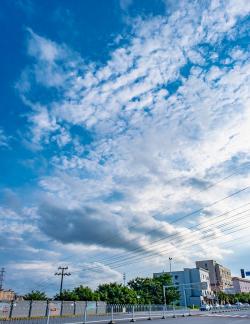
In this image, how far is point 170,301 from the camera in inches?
3083

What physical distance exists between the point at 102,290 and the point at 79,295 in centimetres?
689

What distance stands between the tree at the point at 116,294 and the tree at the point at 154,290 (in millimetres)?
7712

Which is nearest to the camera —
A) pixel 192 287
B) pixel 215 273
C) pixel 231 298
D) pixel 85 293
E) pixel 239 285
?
pixel 85 293

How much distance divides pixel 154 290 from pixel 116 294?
15.4 metres

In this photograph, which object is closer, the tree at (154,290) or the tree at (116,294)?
the tree at (116,294)

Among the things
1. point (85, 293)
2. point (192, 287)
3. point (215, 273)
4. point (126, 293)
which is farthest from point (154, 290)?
point (215, 273)

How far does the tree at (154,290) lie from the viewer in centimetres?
7641

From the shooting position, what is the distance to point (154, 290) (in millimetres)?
78062

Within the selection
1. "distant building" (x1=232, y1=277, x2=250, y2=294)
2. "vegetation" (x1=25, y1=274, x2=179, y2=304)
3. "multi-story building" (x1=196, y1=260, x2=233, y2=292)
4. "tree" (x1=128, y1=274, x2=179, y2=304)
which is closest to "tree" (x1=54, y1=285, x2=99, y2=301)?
"vegetation" (x1=25, y1=274, x2=179, y2=304)

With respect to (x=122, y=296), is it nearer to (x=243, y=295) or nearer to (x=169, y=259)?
(x=169, y=259)

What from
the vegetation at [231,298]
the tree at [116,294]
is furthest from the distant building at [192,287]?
the tree at [116,294]

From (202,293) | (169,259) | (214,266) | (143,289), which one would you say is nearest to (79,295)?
(143,289)

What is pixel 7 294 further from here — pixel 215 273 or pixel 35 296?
pixel 215 273

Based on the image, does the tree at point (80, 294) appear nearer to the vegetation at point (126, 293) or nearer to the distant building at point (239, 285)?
the vegetation at point (126, 293)
